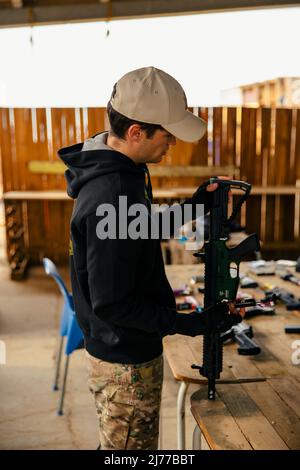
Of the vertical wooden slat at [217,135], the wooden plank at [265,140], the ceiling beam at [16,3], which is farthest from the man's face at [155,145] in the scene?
the wooden plank at [265,140]

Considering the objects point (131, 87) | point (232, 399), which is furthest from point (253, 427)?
point (131, 87)

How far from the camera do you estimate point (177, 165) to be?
6.74 m

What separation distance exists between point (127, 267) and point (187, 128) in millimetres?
498

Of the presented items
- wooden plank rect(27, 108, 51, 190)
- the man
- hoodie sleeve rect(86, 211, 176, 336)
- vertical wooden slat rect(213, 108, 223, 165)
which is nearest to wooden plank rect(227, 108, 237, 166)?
vertical wooden slat rect(213, 108, 223, 165)

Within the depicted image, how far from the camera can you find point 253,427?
1.44m

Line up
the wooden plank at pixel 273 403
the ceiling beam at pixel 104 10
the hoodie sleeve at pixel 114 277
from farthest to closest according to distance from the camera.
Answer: the ceiling beam at pixel 104 10
the wooden plank at pixel 273 403
the hoodie sleeve at pixel 114 277

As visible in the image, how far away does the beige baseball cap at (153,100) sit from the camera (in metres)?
1.37

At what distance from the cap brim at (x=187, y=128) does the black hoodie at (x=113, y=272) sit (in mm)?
160

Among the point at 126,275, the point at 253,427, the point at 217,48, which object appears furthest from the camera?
the point at 217,48

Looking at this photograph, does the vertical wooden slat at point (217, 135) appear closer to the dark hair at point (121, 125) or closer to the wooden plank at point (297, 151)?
the wooden plank at point (297, 151)

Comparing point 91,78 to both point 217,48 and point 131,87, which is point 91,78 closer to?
point 217,48

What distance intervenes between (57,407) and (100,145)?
2272 mm

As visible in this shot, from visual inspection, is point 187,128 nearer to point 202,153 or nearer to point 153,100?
point 153,100

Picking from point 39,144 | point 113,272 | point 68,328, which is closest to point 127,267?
point 113,272
